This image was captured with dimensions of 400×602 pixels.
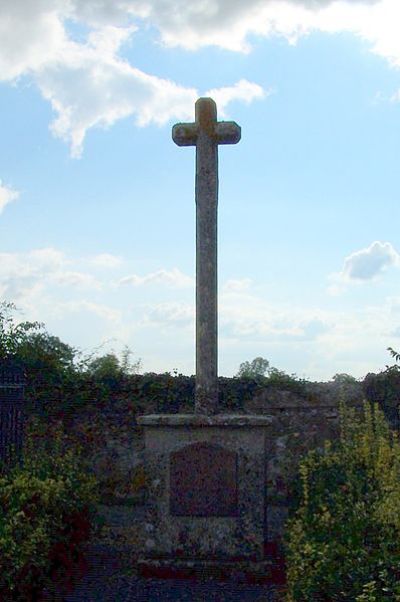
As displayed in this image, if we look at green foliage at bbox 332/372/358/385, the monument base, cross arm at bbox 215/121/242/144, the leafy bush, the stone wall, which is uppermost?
cross arm at bbox 215/121/242/144

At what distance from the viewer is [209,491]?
6680 mm

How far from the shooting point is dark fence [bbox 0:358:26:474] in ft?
33.4

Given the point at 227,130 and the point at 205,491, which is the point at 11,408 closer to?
the point at 205,491

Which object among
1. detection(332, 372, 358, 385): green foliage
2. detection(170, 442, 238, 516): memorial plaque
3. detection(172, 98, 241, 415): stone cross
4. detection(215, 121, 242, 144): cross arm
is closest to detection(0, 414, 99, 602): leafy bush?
detection(170, 442, 238, 516): memorial plaque

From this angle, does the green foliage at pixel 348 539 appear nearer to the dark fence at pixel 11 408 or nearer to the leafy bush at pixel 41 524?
the leafy bush at pixel 41 524

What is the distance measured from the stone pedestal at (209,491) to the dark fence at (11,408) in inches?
150

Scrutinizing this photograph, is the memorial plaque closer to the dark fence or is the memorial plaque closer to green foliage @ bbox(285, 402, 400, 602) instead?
green foliage @ bbox(285, 402, 400, 602)

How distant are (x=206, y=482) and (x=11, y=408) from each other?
435cm

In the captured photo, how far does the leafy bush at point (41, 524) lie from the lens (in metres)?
5.05

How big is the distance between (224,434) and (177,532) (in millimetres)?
922

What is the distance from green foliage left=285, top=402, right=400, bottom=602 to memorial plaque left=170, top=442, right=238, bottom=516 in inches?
26.2

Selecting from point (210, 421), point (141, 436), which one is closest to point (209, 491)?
point (210, 421)

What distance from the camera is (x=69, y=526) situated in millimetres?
6648

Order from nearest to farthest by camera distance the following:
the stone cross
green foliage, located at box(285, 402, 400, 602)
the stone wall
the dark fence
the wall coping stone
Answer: green foliage, located at box(285, 402, 400, 602) → the wall coping stone → the stone cross → the dark fence → the stone wall
